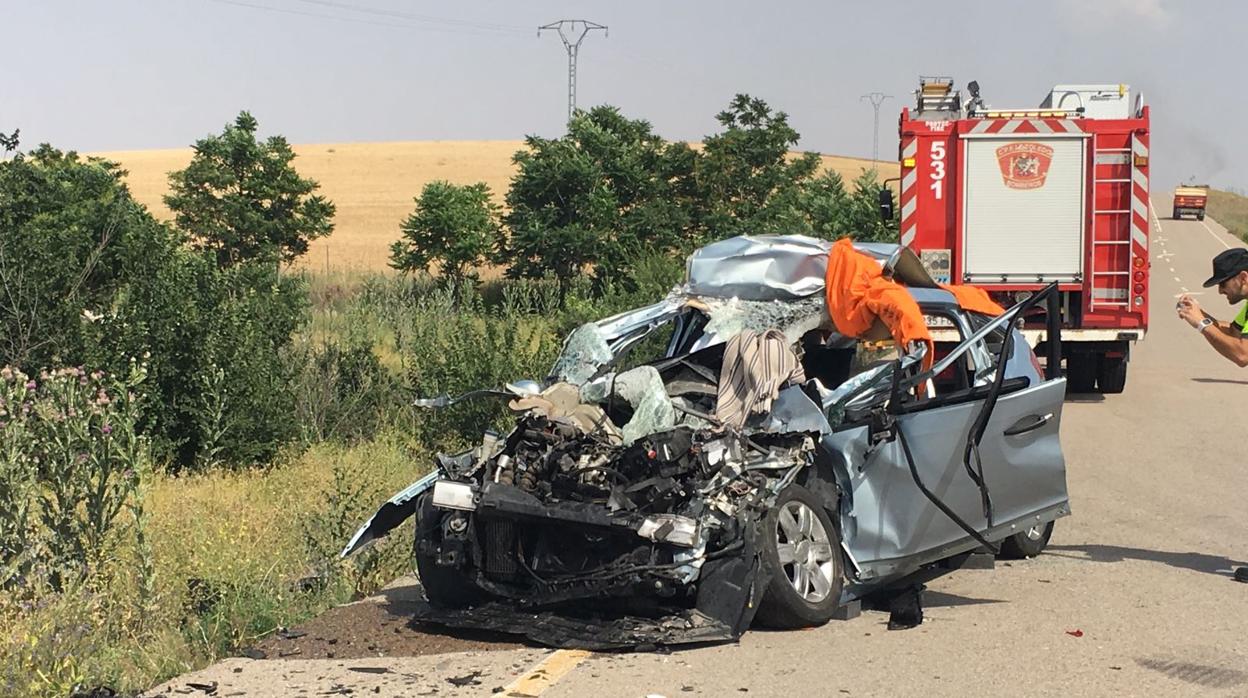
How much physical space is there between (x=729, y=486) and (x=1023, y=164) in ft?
37.4

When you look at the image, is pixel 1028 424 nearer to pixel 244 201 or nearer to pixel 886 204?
pixel 886 204

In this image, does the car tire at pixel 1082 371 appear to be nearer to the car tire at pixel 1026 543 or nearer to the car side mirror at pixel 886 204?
the car side mirror at pixel 886 204

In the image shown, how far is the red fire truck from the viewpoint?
16297 mm

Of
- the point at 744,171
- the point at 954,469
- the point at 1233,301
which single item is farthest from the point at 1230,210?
the point at 954,469

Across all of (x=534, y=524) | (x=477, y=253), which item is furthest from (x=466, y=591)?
(x=477, y=253)

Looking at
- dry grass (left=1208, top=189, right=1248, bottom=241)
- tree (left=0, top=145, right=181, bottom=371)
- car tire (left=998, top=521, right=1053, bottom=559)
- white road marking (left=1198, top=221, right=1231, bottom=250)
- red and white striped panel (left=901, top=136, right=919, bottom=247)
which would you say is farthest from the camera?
dry grass (left=1208, top=189, right=1248, bottom=241)

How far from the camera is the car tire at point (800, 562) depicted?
6.39 metres

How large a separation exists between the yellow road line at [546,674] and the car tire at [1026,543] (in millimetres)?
3343

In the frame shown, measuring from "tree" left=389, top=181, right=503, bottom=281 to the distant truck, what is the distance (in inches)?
2382

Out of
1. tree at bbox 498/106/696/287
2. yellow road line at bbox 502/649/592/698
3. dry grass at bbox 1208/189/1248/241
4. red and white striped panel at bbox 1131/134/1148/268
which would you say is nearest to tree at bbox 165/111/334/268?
tree at bbox 498/106/696/287

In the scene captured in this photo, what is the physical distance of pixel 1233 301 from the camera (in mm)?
8508

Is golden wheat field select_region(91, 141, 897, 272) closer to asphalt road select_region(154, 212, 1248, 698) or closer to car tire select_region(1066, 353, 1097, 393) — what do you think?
car tire select_region(1066, 353, 1097, 393)

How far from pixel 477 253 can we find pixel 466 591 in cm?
2217

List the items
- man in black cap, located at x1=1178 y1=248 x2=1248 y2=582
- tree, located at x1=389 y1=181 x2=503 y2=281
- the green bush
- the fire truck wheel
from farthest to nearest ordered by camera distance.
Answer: tree, located at x1=389 y1=181 x2=503 y2=281, the fire truck wheel, man in black cap, located at x1=1178 y1=248 x2=1248 y2=582, the green bush
